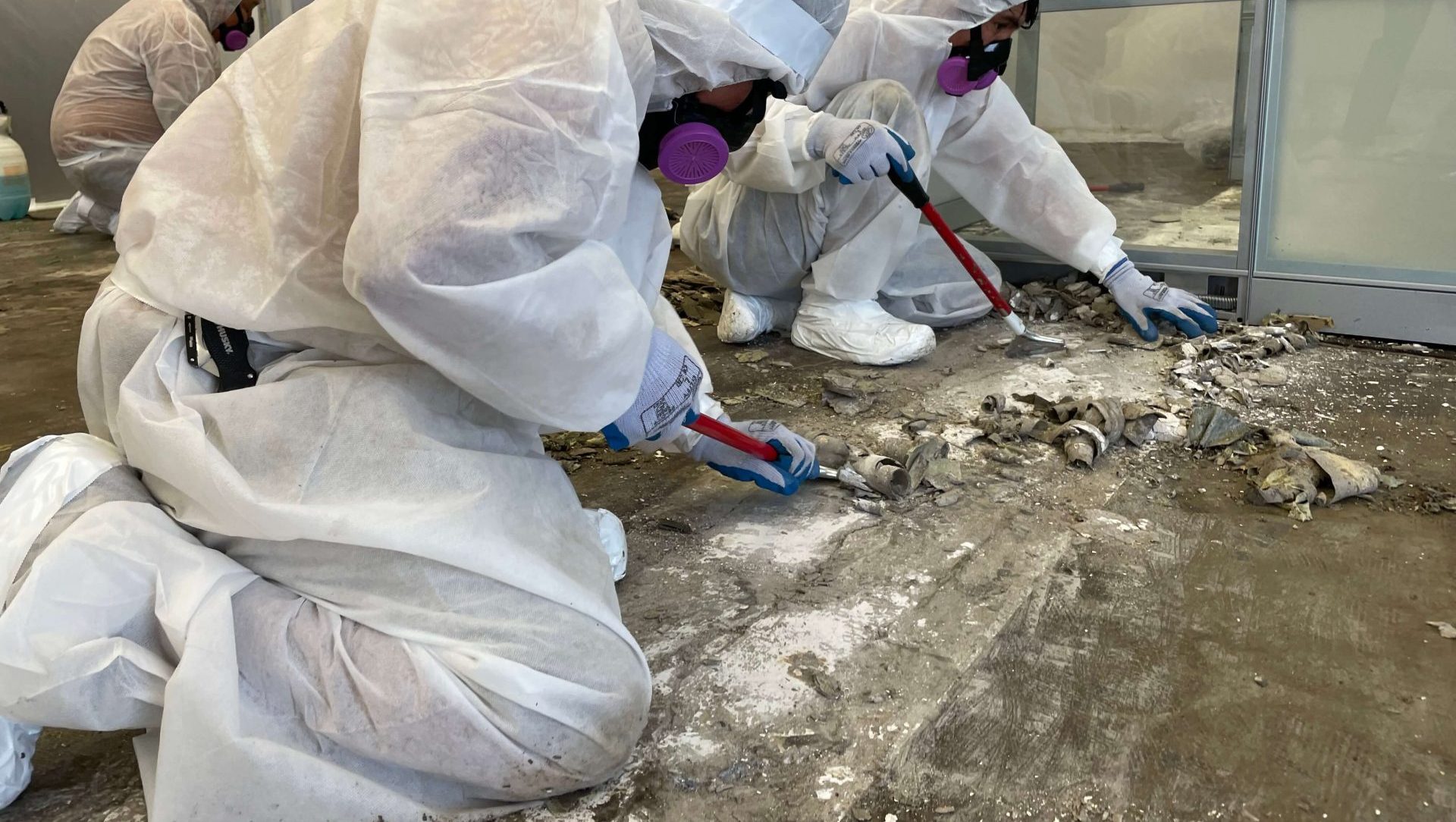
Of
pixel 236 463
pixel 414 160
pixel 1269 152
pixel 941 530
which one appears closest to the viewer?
pixel 414 160

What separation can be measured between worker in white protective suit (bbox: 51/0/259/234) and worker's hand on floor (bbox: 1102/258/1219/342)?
13.8ft

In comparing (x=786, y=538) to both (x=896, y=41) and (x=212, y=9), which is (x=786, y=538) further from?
(x=212, y=9)

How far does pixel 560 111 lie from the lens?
1.33 meters

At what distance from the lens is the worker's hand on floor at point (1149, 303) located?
3.22 m

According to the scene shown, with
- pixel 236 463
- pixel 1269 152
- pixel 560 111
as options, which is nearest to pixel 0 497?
pixel 236 463

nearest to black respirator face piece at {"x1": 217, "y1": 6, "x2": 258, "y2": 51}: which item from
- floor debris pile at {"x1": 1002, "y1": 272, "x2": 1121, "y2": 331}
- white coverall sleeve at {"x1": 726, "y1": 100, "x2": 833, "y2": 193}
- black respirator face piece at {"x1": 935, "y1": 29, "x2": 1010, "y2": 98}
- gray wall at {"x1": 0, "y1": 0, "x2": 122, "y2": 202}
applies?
gray wall at {"x1": 0, "y1": 0, "x2": 122, "y2": 202}

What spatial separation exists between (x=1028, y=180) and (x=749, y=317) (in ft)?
3.18

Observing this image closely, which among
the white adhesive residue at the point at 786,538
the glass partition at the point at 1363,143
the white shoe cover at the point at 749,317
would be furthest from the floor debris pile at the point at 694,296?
the glass partition at the point at 1363,143

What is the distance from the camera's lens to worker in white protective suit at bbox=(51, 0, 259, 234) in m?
4.97

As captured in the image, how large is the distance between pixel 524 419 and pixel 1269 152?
2.75m

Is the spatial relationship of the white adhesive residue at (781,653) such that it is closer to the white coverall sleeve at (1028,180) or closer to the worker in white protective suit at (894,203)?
the worker in white protective suit at (894,203)

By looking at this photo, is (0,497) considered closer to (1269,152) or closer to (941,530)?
(941,530)

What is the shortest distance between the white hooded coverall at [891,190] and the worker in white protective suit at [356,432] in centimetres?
162

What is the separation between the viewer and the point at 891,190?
3.15 metres
